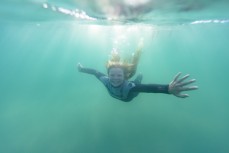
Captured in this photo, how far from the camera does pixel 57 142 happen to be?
18.7 metres

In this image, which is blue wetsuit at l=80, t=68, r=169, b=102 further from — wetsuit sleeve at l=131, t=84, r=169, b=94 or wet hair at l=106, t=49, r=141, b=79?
wet hair at l=106, t=49, r=141, b=79

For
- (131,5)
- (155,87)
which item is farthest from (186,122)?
(155,87)

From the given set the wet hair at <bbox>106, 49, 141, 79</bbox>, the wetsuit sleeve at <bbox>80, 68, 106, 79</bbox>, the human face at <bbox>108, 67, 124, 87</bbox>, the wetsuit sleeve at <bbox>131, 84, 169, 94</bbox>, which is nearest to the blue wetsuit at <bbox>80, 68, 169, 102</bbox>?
the wetsuit sleeve at <bbox>131, 84, 169, 94</bbox>

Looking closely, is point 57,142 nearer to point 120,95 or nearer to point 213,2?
point 120,95

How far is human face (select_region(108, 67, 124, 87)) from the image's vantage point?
353 inches

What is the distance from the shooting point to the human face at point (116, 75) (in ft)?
29.4

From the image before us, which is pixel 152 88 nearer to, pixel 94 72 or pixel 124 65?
pixel 124 65

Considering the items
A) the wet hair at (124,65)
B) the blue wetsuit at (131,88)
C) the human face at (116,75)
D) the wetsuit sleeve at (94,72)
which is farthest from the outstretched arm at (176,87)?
the wetsuit sleeve at (94,72)

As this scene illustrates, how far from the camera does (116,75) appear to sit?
29.5 feet

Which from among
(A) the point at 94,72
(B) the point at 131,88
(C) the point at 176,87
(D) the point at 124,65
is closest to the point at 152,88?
(C) the point at 176,87

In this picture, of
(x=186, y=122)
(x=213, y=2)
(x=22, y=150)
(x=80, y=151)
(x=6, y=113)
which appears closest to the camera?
(x=213, y=2)

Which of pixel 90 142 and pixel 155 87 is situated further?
pixel 90 142

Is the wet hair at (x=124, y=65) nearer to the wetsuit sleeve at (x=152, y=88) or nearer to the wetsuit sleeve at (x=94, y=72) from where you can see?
the wetsuit sleeve at (x=94, y=72)

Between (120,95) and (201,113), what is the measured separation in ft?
61.2
